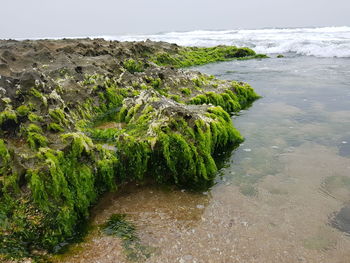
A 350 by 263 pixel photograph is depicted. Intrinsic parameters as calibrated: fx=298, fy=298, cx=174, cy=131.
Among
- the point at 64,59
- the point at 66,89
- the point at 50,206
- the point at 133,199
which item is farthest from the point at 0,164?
the point at 64,59

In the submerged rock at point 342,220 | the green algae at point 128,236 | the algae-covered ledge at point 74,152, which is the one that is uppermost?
the algae-covered ledge at point 74,152

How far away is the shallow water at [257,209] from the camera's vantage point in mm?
3096

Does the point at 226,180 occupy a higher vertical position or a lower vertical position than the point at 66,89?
lower

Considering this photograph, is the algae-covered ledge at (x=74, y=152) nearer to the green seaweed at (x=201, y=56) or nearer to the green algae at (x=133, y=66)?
the green algae at (x=133, y=66)

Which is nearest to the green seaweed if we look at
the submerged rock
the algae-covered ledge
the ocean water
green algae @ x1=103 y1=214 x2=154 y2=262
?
the algae-covered ledge

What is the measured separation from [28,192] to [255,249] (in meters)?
2.61

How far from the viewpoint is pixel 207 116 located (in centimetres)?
581

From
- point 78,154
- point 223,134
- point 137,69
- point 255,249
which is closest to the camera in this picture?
point 255,249

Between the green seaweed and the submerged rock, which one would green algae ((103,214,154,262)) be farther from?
the green seaweed

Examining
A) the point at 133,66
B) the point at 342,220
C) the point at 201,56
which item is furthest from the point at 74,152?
the point at 201,56

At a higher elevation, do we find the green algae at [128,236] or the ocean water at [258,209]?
the green algae at [128,236]

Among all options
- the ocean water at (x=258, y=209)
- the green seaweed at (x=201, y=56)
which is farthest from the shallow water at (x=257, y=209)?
the green seaweed at (x=201, y=56)

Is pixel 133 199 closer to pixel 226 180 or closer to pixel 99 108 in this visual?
pixel 226 180

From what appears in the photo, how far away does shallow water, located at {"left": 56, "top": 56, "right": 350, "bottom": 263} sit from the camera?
122 inches
